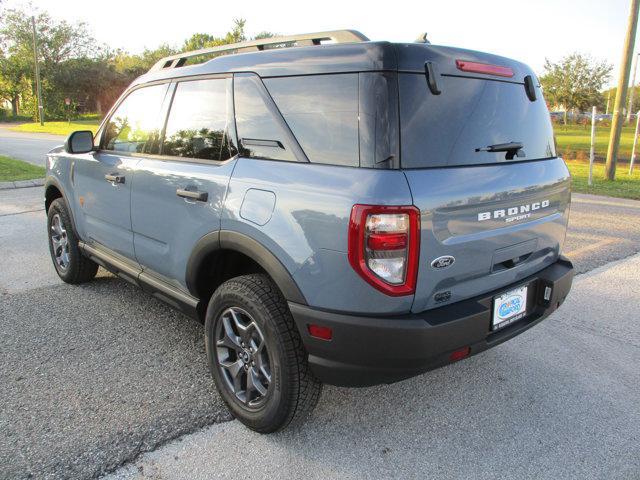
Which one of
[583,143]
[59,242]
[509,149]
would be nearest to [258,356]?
[509,149]

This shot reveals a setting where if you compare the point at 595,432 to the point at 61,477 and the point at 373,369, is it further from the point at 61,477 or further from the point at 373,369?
the point at 61,477

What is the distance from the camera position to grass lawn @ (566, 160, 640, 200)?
10.5m

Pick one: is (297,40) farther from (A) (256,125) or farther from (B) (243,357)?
(B) (243,357)

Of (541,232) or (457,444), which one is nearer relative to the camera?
(457,444)

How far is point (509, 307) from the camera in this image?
2.50 m

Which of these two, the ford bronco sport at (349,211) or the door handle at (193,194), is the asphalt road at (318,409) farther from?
the door handle at (193,194)

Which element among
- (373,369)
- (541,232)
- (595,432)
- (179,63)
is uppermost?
(179,63)

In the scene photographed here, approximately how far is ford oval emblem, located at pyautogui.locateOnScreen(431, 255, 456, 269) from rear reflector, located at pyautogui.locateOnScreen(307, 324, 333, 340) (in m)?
0.52

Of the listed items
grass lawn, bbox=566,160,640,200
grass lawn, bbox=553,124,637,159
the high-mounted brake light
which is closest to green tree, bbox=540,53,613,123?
grass lawn, bbox=553,124,637,159

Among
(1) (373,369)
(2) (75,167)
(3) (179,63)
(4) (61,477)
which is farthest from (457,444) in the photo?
(2) (75,167)

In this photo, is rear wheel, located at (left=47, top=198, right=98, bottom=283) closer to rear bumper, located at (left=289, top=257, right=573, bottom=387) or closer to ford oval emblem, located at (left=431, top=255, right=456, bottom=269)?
rear bumper, located at (left=289, top=257, right=573, bottom=387)

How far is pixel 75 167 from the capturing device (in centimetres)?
404

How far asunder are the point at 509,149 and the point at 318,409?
171cm

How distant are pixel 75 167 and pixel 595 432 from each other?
4027 mm
